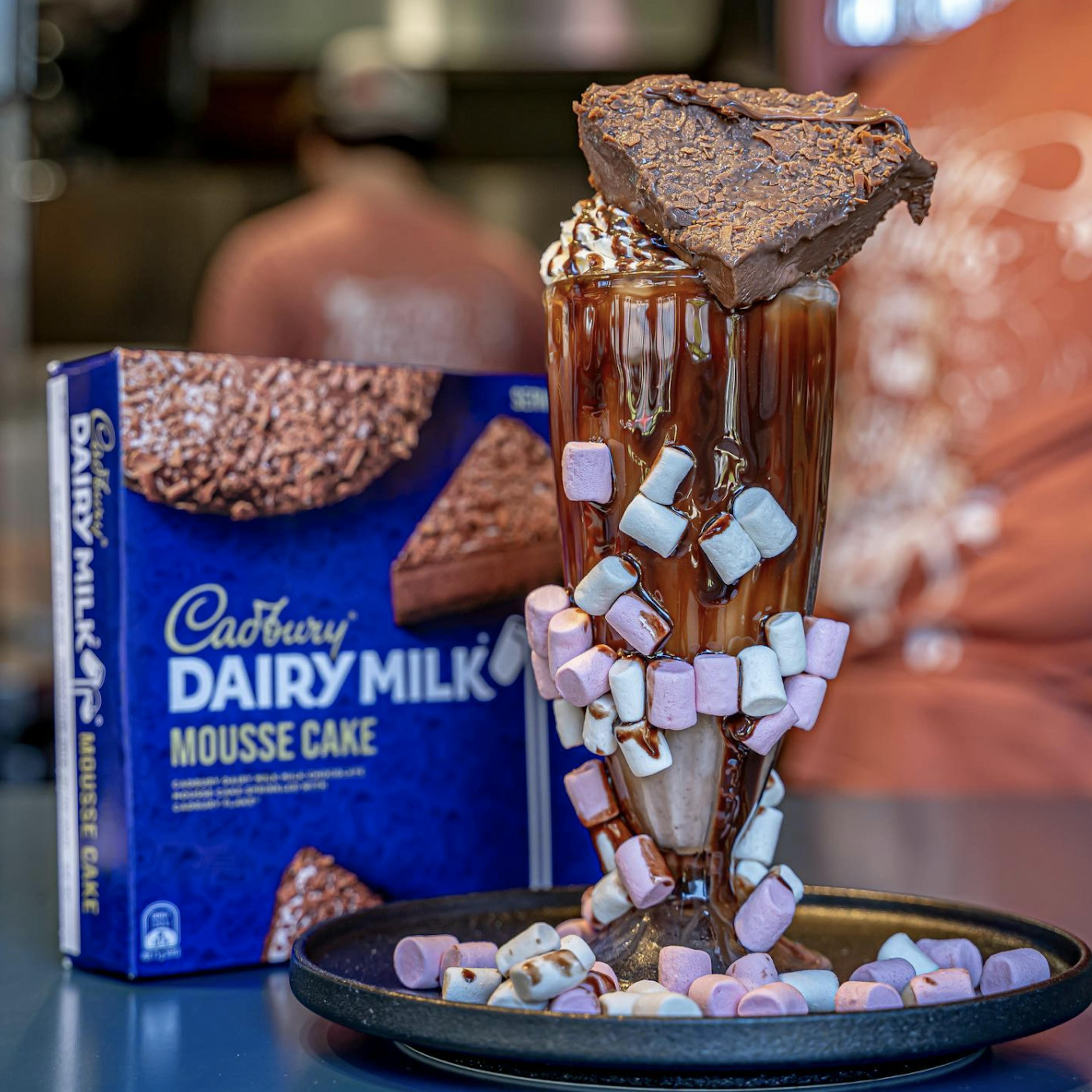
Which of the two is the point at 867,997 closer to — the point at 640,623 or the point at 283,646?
the point at 640,623

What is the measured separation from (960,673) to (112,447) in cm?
135

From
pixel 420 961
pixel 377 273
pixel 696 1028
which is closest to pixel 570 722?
pixel 420 961

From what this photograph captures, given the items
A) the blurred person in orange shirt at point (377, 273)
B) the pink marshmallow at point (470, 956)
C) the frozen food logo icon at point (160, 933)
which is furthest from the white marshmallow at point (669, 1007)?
the blurred person in orange shirt at point (377, 273)

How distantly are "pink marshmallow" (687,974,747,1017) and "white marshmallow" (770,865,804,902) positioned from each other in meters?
0.10

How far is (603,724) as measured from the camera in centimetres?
66

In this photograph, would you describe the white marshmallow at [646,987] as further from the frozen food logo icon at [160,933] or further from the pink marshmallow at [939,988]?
the frozen food logo icon at [160,933]

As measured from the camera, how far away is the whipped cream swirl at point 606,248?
64 cm

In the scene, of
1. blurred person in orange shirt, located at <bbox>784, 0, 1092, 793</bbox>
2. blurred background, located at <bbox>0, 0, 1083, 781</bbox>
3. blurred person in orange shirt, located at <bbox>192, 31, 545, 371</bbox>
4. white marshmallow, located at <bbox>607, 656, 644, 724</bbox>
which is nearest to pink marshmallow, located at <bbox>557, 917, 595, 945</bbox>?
white marshmallow, located at <bbox>607, 656, 644, 724</bbox>

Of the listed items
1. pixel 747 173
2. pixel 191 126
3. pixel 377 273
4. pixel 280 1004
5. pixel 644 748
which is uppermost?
pixel 191 126

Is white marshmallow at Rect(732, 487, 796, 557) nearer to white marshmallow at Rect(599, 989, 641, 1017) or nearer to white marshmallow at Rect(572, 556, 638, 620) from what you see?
white marshmallow at Rect(572, 556, 638, 620)

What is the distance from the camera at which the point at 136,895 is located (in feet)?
2.49

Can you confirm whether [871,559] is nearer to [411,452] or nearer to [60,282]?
[411,452]

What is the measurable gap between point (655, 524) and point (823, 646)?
10 cm

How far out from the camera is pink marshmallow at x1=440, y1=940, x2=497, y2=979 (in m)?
0.63
